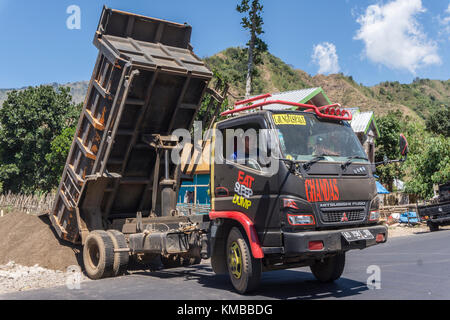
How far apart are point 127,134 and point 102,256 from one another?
8.05 feet

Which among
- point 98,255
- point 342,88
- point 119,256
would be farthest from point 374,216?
point 342,88

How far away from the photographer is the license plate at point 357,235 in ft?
19.0

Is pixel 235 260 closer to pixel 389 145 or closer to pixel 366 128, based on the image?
pixel 366 128

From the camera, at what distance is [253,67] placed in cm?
2553

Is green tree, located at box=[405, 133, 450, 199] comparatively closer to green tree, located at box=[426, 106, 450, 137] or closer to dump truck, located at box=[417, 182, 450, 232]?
dump truck, located at box=[417, 182, 450, 232]

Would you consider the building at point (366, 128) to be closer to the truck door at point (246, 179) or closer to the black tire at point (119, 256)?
the black tire at point (119, 256)

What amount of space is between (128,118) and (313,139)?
13.3 ft

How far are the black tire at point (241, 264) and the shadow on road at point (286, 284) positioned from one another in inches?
8.4

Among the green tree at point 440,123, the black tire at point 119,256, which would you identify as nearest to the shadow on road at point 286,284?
the black tire at point 119,256

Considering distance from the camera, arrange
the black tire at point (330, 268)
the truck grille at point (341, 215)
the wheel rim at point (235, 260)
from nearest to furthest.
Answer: the truck grille at point (341, 215) → the wheel rim at point (235, 260) → the black tire at point (330, 268)

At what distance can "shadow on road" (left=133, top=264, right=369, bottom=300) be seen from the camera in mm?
6344

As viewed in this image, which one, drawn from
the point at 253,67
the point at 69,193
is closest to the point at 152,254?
the point at 69,193

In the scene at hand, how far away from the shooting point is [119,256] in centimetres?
861
